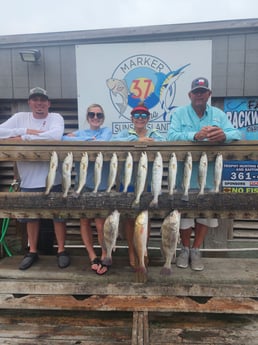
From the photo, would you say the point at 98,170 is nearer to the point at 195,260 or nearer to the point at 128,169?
the point at 128,169

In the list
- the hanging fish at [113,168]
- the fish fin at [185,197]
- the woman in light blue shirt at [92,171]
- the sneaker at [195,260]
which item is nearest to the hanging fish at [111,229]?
the hanging fish at [113,168]

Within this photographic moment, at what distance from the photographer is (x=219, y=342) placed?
2.21m

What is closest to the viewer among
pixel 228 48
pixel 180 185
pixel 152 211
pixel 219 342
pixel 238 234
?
pixel 219 342

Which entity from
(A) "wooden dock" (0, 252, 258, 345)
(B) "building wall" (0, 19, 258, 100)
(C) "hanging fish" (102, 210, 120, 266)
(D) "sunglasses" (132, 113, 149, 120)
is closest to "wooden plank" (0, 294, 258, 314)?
(A) "wooden dock" (0, 252, 258, 345)

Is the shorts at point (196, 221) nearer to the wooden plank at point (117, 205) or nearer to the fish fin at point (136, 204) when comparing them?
the wooden plank at point (117, 205)

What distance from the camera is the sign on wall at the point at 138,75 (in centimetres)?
405

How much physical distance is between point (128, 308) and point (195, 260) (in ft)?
3.06

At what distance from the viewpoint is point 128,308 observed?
2.51 metres

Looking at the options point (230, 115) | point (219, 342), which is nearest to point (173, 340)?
point (219, 342)

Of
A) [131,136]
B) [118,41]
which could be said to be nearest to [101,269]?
[131,136]

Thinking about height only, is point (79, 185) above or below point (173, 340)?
above

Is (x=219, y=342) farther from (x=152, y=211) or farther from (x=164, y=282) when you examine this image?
(x=152, y=211)

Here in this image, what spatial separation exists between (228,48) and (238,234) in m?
2.74

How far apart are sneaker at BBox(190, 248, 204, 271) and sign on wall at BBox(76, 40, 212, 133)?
1.80 metres
